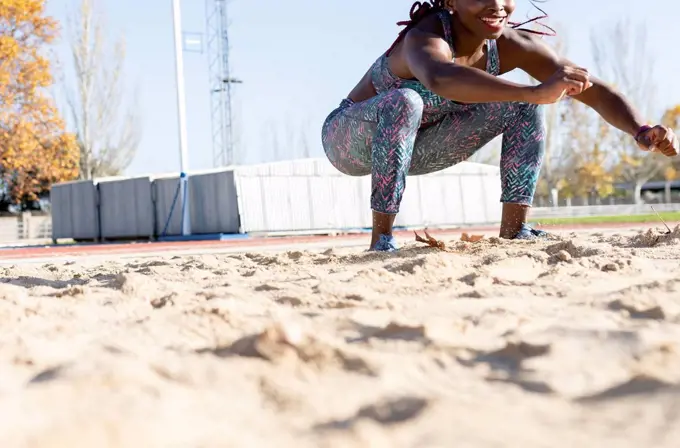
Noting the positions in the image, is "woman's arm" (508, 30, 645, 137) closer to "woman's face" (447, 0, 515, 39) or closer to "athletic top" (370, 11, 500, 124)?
"athletic top" (370, 11, 500, 124)

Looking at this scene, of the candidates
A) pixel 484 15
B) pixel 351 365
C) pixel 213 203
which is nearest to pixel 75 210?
pixel 213 203

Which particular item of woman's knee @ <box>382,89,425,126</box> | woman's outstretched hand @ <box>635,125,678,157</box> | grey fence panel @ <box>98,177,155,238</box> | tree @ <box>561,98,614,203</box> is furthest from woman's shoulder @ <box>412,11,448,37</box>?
tree @ <box>561,98,614,203</box>

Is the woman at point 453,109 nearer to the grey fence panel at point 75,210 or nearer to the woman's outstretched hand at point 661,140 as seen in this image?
the woman's outstretched hand at point 661,140

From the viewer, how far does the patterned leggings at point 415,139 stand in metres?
3.04

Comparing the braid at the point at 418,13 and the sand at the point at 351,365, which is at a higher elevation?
the braid at the point at 418,13

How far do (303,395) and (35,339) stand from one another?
2.18 feet

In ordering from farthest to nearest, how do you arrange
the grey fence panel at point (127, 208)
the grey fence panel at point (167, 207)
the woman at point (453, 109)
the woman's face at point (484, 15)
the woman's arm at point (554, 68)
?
the grey fence panel at point (127, 208) → the grey fence panel at point (167, 207) → the woman's arm at point (554, 68) → the woman's face at point (484, 15) → the woman at point (453, 109)

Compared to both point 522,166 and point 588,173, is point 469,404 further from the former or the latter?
point 588,173

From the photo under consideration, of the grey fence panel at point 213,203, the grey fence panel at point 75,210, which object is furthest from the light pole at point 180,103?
the grey fence panel at point 75,210

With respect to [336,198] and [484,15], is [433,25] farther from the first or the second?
[336,198]

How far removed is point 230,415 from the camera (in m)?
0.94

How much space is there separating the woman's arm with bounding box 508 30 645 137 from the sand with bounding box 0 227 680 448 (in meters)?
1.40

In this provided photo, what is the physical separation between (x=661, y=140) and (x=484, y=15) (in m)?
0.89

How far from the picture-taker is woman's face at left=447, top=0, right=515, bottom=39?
9.46 ft
